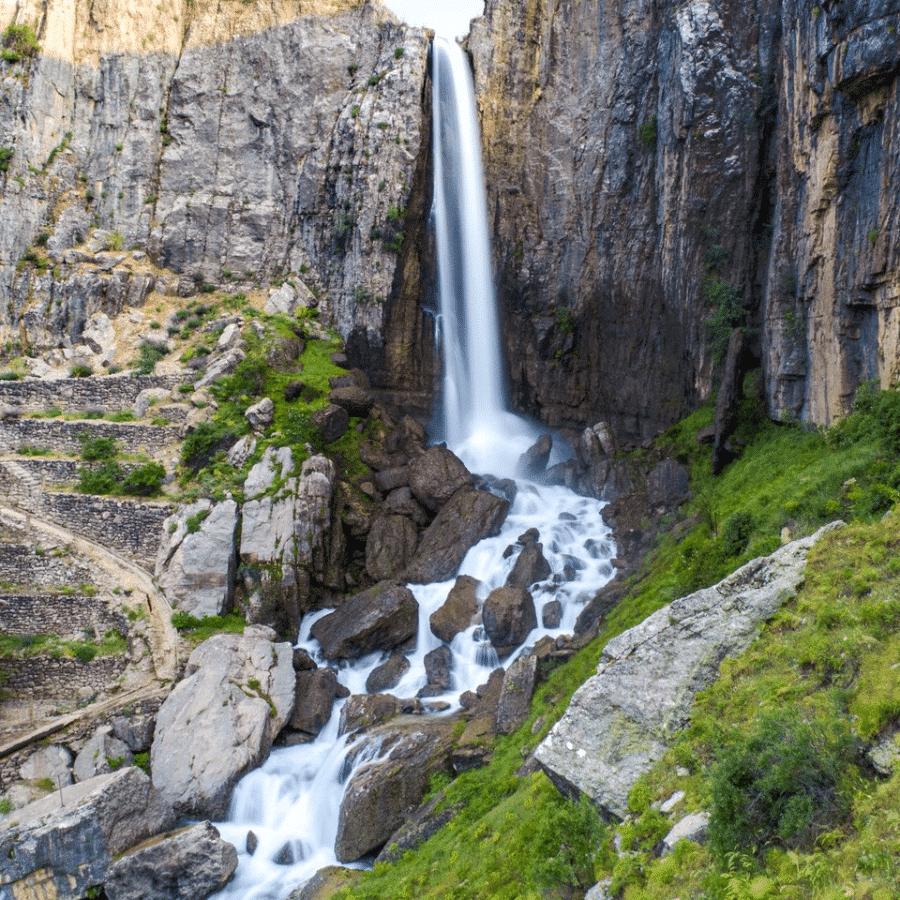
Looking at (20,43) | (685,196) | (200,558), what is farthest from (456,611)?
(20,43)

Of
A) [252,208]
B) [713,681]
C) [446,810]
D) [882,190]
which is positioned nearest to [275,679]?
[446,810]

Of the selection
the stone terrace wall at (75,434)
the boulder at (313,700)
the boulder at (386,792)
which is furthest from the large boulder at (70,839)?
the stone terrace wall at (75,434)

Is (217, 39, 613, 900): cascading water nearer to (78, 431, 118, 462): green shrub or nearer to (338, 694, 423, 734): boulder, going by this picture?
(338, 694, 423, 734): boulder

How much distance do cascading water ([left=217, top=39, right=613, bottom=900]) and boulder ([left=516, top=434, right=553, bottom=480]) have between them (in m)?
0.65

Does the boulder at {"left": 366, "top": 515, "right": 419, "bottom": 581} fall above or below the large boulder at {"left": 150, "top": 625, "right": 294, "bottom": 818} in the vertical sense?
above

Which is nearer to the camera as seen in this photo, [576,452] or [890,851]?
[890,851]

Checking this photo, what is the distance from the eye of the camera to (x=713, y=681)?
25.8ft

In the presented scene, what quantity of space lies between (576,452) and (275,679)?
15.0m

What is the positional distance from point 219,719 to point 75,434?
13117mm

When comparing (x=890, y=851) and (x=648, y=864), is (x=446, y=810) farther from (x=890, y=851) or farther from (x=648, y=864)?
(x=890, y=851)

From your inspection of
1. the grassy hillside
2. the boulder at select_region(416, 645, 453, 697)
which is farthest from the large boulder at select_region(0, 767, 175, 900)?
the boulder at select_region(416, 645, 453, 697)

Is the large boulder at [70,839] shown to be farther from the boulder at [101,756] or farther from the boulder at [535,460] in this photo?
the boulder at [535,460]

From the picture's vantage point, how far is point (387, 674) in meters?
17.7

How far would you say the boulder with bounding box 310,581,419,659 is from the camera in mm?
18609
